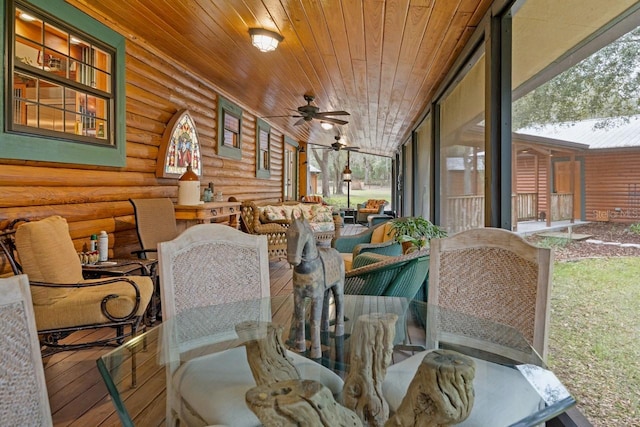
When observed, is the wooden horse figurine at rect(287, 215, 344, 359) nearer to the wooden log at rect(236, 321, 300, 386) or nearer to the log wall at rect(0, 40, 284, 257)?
the wooden log at rect(236, 321, 300, 386)

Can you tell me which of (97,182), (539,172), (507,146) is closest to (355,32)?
(507,146)

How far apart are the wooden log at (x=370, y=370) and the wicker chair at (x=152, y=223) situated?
9.38 ft

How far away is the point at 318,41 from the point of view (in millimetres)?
3574

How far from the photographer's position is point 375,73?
14.3 ft

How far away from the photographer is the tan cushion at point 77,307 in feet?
7.45

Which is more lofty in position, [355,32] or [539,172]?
[355,32]

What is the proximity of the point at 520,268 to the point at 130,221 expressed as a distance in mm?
3435

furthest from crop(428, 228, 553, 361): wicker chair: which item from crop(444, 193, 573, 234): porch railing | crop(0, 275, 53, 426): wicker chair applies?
crop(0, 275, 53, 426): wicker chair

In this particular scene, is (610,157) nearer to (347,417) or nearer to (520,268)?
(520,268)

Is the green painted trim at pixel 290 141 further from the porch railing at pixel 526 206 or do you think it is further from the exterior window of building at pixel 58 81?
the porch railing at pixel 526 206

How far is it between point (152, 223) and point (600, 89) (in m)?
3.42

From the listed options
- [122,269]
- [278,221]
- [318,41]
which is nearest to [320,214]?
[278,221]

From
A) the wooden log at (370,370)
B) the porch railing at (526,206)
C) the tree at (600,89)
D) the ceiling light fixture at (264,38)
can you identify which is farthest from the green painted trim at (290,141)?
the wooden log at (370,370)

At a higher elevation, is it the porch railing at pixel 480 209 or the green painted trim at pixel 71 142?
the green painted trim at pixel 71 142
